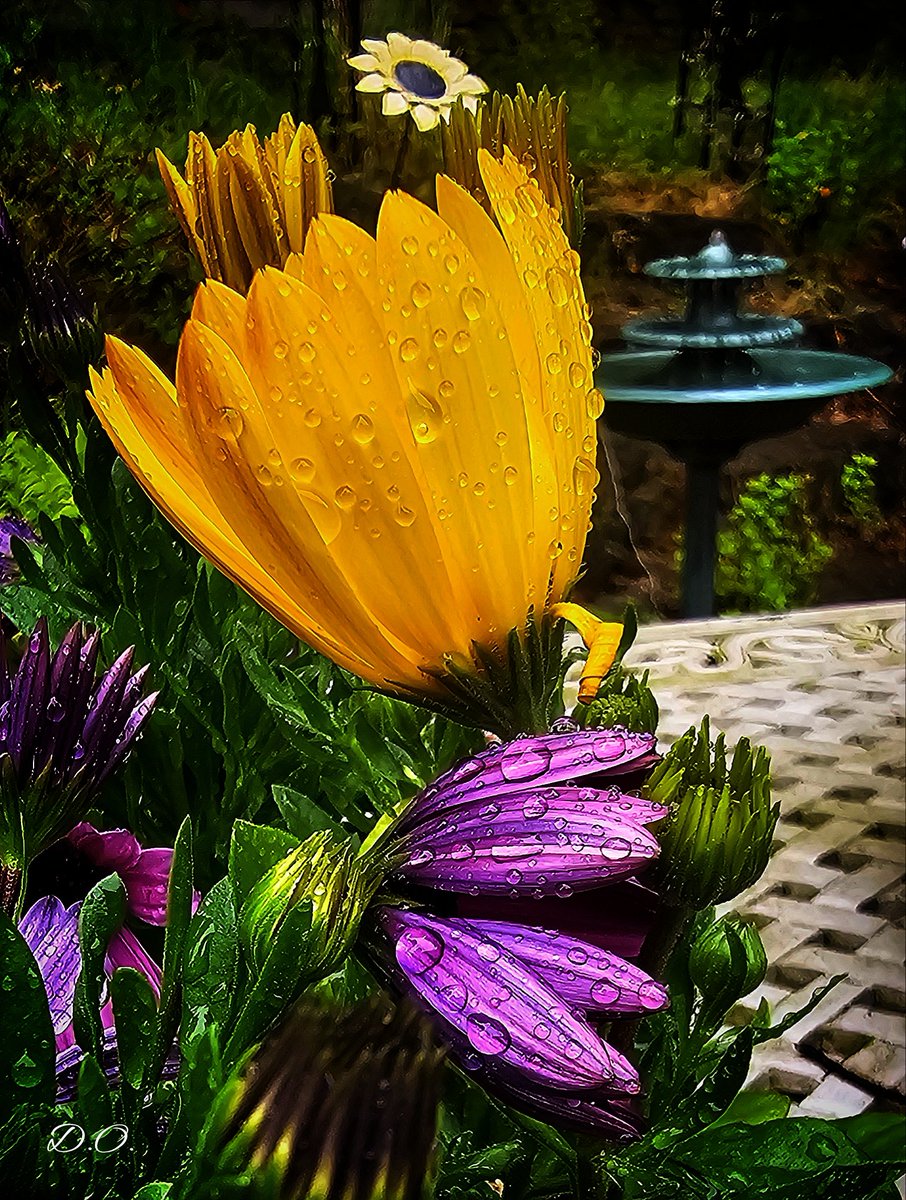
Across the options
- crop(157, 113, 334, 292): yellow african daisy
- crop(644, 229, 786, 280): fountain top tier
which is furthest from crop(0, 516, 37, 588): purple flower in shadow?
crop(644, 229, 786, 280): fountain top tier

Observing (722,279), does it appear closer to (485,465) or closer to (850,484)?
(850,484)

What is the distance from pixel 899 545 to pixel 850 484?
4 cm

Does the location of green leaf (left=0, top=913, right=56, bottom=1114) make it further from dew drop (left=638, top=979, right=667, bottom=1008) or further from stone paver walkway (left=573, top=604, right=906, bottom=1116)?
stone paver walkway (left=573, top=604, right=906, bottom=1116)

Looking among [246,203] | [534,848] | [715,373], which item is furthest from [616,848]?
[715,373]

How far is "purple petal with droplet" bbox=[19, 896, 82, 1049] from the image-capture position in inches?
5.6

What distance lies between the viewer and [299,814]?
182mm

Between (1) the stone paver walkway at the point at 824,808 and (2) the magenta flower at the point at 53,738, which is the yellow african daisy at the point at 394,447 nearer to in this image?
(2) the magenta flower at the point at 53,738

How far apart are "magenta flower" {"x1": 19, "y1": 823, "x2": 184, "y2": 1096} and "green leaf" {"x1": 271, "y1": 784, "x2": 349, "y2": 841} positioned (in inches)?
0.7

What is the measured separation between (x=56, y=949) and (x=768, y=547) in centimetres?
32

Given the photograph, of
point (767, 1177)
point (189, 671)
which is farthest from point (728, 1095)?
point (189, 671)

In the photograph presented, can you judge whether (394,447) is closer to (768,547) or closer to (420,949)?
(420,949)

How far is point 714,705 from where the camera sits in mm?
475

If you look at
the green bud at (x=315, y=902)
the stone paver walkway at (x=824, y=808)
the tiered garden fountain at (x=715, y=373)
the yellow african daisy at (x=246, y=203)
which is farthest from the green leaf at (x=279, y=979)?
the stone paver walkway at (x=824, y=808)

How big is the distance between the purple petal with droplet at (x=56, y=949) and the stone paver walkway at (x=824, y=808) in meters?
0.29
